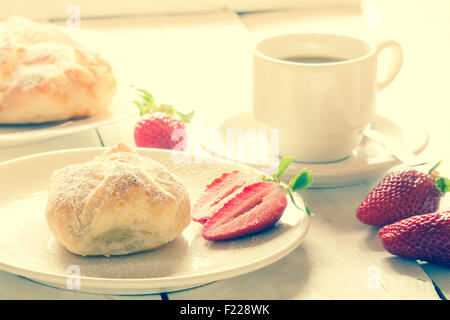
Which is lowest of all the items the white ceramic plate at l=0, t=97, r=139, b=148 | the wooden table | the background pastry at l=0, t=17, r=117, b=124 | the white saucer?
the wooden table

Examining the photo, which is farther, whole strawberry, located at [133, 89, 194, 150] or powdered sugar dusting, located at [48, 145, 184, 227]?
whole strawberry, located at [133, 89, 194, 150]

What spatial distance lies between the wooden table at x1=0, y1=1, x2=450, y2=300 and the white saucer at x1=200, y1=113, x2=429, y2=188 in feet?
0.10

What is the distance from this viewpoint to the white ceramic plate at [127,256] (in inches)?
28.5

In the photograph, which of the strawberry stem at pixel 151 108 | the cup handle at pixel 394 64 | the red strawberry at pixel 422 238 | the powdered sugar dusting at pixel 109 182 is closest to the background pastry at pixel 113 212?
the powdered sugar dusting at pixel 109 182

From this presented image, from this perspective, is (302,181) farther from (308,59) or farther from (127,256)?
(308,59)

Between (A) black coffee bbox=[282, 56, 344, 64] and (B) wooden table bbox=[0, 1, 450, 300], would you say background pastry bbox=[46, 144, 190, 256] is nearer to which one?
(B) wooden table bbox=[0, 1, 450, 300]

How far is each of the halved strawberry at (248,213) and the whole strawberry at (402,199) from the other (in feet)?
0.46

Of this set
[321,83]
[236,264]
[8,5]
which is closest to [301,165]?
A: [321,83]

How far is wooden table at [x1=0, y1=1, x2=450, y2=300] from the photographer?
0.81 meters

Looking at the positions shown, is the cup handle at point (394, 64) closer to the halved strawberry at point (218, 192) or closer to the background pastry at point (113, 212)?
the halved strawberry at point (218, 192)

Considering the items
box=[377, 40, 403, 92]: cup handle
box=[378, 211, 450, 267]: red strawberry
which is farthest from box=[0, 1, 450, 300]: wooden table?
box=[377, 40, 403, 92]: cup handle

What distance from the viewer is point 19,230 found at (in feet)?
2.79
